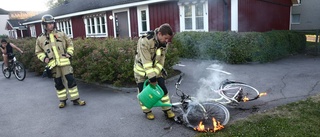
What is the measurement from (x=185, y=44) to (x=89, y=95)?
597 cm

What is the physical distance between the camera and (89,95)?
6.68m

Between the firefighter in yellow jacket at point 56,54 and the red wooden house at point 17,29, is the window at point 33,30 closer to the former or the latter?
the red wooden house at point 17,29

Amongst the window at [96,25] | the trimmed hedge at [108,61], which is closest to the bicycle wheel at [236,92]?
the trimmed hedge at [108,61]

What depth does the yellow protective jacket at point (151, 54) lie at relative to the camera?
4.01m

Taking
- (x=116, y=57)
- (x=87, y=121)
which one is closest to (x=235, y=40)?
(x=116, y=57)

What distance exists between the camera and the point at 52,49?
5.42 meters

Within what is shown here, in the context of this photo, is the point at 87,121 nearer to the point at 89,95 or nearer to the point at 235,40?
the point at 89,95

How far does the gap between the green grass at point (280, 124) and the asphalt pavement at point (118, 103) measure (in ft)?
0.88

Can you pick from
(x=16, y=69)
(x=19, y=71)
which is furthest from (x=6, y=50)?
(x=19, y=71)

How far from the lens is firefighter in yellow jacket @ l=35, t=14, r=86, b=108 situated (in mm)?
5395

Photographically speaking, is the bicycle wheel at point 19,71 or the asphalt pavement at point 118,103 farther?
the bicycle wheel at point 19,71

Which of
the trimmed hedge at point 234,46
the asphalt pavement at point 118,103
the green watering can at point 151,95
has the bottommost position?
the asphalt pavement at point 118,103

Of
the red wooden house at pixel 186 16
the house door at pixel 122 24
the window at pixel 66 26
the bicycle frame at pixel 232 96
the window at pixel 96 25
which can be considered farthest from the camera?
the window at pixel 66 26

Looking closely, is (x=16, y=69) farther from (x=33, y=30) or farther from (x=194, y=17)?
(x=33, y=30)
